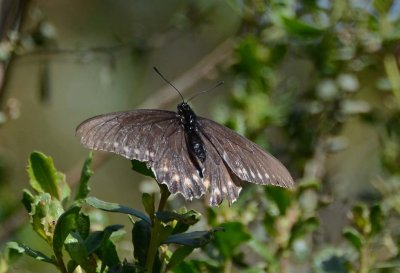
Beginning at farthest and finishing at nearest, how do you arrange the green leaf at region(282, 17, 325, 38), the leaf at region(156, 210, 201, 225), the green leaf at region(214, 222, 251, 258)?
the green leaf at region(282, 17, 325, 38), the green leaf at region(214, 222, 251, 258), the leaf at region(156, 210, 201, 225)

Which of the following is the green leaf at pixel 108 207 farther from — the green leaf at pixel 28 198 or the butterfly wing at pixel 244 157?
the butterfly wing at pixel 244 157

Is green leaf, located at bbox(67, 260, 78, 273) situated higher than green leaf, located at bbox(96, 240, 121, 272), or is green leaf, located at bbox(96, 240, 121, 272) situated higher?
green leaf, located at bbox(96, 240, 121, 272)

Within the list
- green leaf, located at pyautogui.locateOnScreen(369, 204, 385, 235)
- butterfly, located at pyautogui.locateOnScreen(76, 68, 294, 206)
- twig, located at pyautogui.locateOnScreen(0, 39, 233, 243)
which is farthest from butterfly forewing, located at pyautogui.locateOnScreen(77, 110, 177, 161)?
twig, located at pyautogui.locateOnScreen(0, 39, 233, 243)

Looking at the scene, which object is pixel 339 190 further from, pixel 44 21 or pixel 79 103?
pixel 79 103

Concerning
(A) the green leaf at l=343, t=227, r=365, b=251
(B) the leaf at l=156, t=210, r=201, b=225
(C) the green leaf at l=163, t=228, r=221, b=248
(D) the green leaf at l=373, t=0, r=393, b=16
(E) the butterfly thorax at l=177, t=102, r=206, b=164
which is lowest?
(C) the green leaf at l=163, t=228, r=221, b=248

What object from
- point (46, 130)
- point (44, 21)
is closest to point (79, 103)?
point (46, 130)

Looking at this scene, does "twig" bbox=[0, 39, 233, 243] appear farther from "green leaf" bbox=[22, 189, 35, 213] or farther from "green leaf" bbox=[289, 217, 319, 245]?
"green leaf" bbox=[22, 189, 35, 213]

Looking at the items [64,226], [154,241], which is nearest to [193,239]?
[154,241]

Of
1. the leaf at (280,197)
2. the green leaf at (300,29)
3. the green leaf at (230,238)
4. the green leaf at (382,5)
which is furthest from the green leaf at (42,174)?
the green leaf at (382,5)
